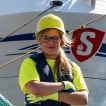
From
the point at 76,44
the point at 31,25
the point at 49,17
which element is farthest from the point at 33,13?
the point at 49,17

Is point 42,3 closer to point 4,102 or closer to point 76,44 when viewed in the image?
point 76,44

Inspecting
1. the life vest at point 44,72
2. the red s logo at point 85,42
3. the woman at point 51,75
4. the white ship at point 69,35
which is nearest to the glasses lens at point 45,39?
the woman at point 51,75

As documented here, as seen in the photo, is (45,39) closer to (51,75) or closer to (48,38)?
(48,38)

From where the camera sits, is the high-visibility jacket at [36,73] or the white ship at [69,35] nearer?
the high-visibility jacket at [36,73]

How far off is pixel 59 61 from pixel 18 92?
3.30 m

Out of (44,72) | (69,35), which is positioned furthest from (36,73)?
(69,35)

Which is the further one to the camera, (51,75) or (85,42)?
(85,42)

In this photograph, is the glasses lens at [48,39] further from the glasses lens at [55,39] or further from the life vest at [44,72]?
the life vest at [44,72]

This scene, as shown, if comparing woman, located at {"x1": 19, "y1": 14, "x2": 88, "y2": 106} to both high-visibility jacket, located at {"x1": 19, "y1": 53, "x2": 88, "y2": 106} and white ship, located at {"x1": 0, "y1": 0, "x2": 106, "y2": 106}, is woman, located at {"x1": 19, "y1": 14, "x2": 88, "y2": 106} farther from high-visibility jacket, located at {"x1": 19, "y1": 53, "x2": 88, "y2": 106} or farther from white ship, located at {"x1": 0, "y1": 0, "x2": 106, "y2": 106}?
white ship, located at {"x1": 0, "y1": 0, "x2": 106, "y2": 106}

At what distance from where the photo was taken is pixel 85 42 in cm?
696

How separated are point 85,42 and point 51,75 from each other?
3.26 meters

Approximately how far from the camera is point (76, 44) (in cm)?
695

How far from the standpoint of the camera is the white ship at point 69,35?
6.84 meters

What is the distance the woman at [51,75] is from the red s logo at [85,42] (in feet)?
10.1
